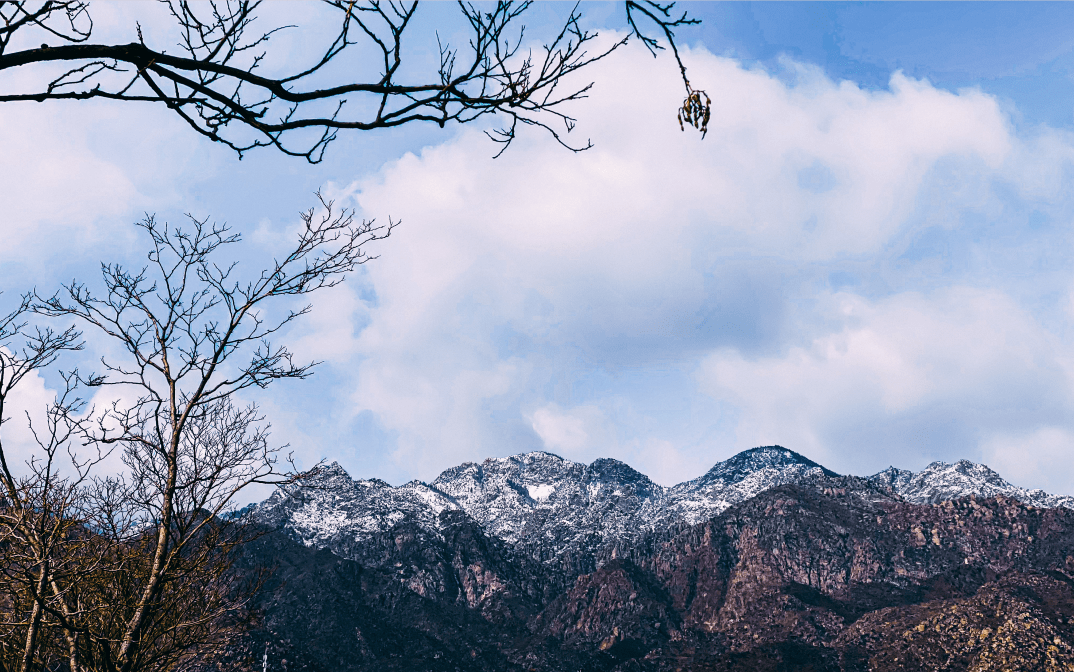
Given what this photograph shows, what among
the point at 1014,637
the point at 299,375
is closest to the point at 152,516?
the point at 299,375

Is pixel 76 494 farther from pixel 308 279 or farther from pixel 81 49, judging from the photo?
pixel 81 49

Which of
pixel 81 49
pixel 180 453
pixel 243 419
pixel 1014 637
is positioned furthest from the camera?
pixel 1014 637

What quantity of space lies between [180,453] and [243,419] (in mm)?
1244

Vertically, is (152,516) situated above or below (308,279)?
below

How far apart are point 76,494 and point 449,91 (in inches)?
495

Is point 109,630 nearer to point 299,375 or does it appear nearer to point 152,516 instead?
point 152,516

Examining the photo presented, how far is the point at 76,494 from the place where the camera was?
13.9 meters

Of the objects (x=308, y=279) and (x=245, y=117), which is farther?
(x=308, y=279)

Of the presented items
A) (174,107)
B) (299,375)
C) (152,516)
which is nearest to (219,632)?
(152,516)

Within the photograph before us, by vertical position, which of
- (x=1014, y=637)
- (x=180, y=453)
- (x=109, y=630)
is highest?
(x=1014, y=637)

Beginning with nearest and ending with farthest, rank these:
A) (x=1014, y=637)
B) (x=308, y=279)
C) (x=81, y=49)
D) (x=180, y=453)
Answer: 1. (x=81, y=49)
2. (x=308, y=279)
3. (x=180, y=453)
4. (x=1014, y=637)

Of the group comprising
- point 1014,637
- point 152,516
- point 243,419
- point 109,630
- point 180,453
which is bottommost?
point 109,630

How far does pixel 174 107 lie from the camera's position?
4.55 meters

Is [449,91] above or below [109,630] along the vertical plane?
above
